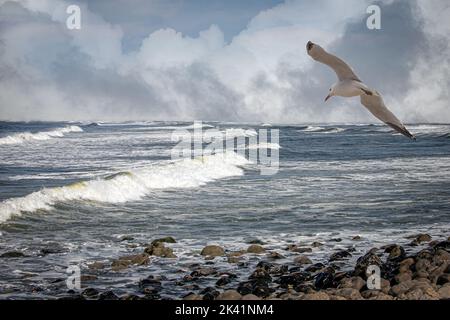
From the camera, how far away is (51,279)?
6738 mm

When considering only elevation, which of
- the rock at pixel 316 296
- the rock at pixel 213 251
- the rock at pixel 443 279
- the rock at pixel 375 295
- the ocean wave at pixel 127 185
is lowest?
the rock at pixel 375 295

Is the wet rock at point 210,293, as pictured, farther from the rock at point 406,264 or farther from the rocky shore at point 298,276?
the rock at point 406,264

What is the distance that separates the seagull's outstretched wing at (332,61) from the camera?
16.6 ft

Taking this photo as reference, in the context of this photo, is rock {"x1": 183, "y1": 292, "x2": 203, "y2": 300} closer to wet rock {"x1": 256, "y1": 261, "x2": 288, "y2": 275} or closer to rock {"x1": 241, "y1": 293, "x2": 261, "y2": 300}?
rock {"x1": 241, "y1": 293, "x2": 261, "y2": 300}

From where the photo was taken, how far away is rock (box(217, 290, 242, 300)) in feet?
18.4

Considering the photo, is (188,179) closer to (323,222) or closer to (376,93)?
(323,222)

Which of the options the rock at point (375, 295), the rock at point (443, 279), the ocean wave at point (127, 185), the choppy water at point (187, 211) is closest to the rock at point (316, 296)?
the rock at point (375, 295)

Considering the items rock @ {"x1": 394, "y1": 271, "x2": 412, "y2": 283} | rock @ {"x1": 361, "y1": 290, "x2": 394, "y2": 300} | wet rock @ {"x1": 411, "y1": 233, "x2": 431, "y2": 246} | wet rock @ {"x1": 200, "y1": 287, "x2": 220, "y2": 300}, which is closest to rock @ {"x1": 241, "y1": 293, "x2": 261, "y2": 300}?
wet rock @ {"x1": 200, "y1": 287, "x2": 220, "y2": 300}

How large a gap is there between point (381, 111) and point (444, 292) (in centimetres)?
194

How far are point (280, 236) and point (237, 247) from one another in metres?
1.03

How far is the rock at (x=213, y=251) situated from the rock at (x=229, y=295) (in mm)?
2129

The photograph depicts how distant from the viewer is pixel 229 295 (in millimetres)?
5648

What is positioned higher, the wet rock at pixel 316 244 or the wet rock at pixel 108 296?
the wet rock at pixel 316 244

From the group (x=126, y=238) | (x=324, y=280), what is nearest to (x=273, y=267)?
(x=324, y=280)
